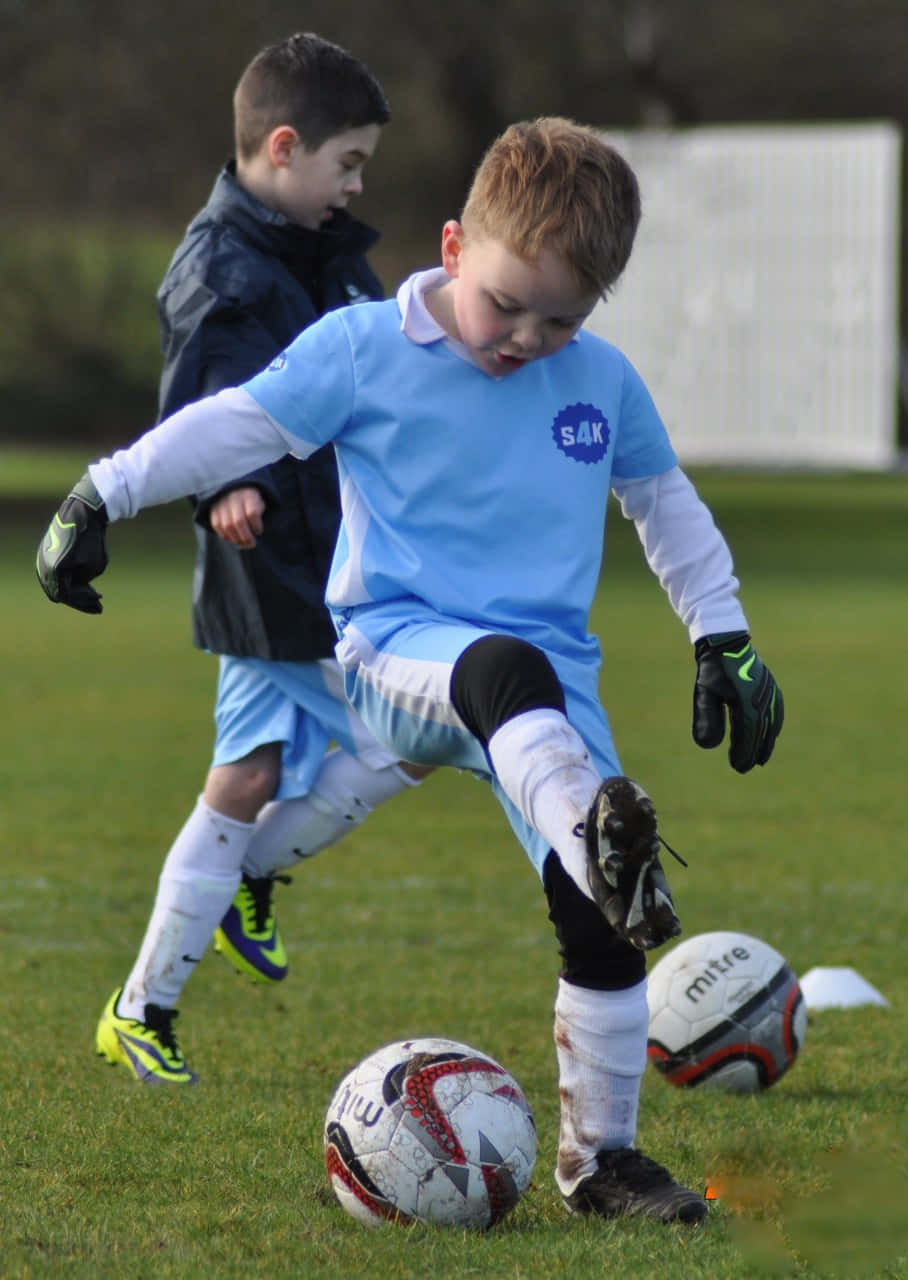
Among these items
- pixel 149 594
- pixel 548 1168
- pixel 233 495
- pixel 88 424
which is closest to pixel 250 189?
pixel 233 495

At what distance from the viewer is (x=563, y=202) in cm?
343

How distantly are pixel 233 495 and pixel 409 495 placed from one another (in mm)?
576

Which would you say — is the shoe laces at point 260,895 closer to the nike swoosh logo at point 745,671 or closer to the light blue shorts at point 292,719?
the light blue shorts at point 292,719

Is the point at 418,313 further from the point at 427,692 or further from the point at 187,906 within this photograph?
the point at 187,906

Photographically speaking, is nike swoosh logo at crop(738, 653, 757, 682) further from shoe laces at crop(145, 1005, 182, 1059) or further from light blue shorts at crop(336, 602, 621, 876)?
shoe laces at crop(145, 1005, 182, 1059)

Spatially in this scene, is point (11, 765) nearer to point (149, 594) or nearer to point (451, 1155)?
point (451, 1155)

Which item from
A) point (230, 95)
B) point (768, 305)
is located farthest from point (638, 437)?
point (768, 305)

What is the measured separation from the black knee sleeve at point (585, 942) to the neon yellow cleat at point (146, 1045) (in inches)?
55.6

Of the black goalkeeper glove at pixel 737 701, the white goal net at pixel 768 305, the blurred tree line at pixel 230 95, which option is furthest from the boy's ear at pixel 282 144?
the white goal net at pixel 768 305

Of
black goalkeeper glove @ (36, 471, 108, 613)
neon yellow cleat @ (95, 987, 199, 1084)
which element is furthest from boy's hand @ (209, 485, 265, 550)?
neon yellow cleat @ (95, 987, 199, 1084)

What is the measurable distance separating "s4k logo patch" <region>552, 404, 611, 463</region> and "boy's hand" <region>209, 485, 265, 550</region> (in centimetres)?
69

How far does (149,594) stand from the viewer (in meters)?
19.6

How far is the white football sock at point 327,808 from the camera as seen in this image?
16.2 feet

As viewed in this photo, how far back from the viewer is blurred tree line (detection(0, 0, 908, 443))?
2703cm
